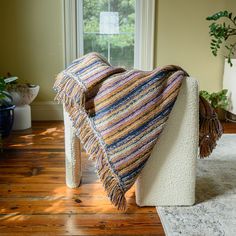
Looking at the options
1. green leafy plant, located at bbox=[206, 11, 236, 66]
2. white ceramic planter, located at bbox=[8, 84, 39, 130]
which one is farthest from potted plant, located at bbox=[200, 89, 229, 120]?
white ceramic planter, located at bbox=[8, 84, 39, 130]

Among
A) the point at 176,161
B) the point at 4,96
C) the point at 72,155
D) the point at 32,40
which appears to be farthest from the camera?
the point at 32,40

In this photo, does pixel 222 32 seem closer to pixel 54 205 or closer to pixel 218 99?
pixel 218 99

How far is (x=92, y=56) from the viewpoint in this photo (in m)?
1.69

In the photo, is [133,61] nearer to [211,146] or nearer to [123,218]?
[211,146]

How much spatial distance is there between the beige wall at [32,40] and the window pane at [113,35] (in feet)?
1.02

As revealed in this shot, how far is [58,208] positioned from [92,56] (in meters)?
0.83

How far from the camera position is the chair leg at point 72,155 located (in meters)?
1.79

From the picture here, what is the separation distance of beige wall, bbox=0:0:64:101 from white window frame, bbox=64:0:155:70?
0.08 metres

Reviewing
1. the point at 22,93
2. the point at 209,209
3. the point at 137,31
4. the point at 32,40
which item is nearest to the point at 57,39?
the point at 32,40

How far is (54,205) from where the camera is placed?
1.69m

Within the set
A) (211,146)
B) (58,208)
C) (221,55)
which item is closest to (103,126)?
(58,208)

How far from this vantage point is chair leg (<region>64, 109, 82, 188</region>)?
179 cm

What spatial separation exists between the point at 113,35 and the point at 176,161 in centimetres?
218

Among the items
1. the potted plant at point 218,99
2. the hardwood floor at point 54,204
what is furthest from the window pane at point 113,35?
the hardwood floor at point 54,204
